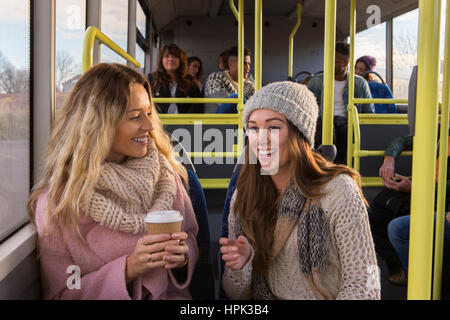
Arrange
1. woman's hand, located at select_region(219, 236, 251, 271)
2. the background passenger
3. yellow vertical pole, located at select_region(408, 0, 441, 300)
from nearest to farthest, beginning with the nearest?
yellow vertical pole, located at select_region(408, 0, 441, 300) < woman's hand, located at select_region(219, 236, 251, 271) < the background passenger

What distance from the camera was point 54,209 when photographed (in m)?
1.23

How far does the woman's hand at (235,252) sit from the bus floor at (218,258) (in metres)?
0.36

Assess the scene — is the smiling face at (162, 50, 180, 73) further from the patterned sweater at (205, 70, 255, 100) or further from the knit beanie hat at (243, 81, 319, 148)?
the knit beanie hat at (243, 81, 319, 148)

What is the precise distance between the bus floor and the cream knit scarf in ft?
1.30

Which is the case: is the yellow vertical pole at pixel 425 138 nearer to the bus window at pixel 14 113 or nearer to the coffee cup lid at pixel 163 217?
the coffee cup lid at pixel 163 217

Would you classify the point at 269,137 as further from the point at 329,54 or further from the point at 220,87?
the point at 220,87

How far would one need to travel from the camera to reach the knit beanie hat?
4.56 ft

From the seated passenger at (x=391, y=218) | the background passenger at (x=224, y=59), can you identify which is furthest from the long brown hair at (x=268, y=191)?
the background passenger at (x=224, y=59)

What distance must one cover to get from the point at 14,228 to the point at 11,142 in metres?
0.29

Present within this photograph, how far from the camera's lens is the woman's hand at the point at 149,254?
1059mm

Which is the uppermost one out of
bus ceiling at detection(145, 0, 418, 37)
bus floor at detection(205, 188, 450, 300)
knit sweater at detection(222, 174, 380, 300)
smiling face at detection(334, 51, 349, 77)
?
bus ceiling at detection(145, 0, 418, 37)

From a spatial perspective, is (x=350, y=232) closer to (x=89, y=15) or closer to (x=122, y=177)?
(x=122, y=177)

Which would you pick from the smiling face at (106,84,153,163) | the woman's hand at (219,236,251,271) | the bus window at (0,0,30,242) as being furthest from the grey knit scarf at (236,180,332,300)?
the bus window at (0,0,30,242)

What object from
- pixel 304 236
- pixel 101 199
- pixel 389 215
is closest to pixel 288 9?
pixel 389 215
